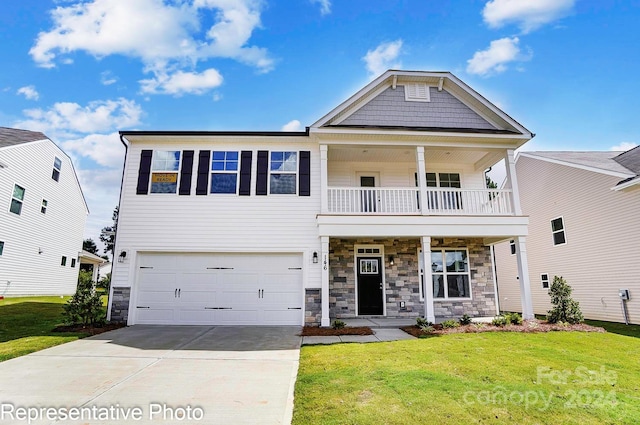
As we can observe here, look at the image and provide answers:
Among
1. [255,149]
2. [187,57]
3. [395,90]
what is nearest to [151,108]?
[187,57]

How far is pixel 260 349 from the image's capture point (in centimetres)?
704

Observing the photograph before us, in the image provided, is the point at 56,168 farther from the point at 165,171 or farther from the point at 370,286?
the point at 370,286

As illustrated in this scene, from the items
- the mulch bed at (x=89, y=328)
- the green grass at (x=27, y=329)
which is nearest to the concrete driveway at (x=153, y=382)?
the green grass at (x=27, y=329)

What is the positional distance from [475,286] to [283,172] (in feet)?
25.7

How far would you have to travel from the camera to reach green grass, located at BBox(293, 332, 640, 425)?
3627 mm

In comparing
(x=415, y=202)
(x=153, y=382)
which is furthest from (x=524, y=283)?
(x=153, y=382)

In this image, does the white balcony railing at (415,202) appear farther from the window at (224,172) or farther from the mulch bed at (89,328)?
the mulch bed at (89,328)

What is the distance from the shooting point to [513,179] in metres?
10.6

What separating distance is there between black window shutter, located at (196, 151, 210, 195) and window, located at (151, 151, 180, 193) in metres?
0.72

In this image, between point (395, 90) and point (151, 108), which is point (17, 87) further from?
point (395, 90)

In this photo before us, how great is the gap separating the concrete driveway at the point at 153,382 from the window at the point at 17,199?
1112cm

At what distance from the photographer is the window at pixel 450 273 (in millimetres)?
11617

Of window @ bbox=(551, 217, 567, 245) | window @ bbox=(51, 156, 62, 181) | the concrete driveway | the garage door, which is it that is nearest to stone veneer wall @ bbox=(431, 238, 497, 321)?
window @ bbox=(551, 217, 567, 245)

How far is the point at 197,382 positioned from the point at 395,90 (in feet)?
34.0
